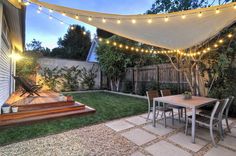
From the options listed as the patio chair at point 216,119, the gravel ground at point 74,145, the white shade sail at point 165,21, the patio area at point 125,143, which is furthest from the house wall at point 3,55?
Answer: the patio chair at point 216,119

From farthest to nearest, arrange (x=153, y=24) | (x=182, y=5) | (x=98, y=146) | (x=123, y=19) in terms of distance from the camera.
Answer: (x=182, y=5), (x=153, y=24), (x=123, y=19), (x=98, y=146)

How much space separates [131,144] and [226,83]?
154 inches

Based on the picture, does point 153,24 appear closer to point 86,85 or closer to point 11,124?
point 11,124

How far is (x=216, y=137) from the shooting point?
2902 millimetres

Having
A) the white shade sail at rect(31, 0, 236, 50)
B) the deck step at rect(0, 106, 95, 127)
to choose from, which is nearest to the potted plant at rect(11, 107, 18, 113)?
the deck step at rect(0, 106, 95, 127)

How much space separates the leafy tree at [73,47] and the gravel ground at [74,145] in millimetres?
18167

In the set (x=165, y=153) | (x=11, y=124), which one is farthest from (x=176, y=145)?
(x=11, y=124)

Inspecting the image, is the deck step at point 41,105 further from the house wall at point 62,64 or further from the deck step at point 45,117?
the house wall at point 62,64

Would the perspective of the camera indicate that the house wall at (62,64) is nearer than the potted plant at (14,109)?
No

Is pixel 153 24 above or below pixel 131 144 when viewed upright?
above

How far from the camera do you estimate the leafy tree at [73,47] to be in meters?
20.1

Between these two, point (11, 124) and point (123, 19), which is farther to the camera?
point (11, 124)

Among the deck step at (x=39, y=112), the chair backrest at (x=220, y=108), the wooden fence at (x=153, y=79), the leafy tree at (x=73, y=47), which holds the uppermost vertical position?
the leafy tree at (x=73, y=47)

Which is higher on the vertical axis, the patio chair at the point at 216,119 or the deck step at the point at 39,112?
the patio chair at the point at 216,119
